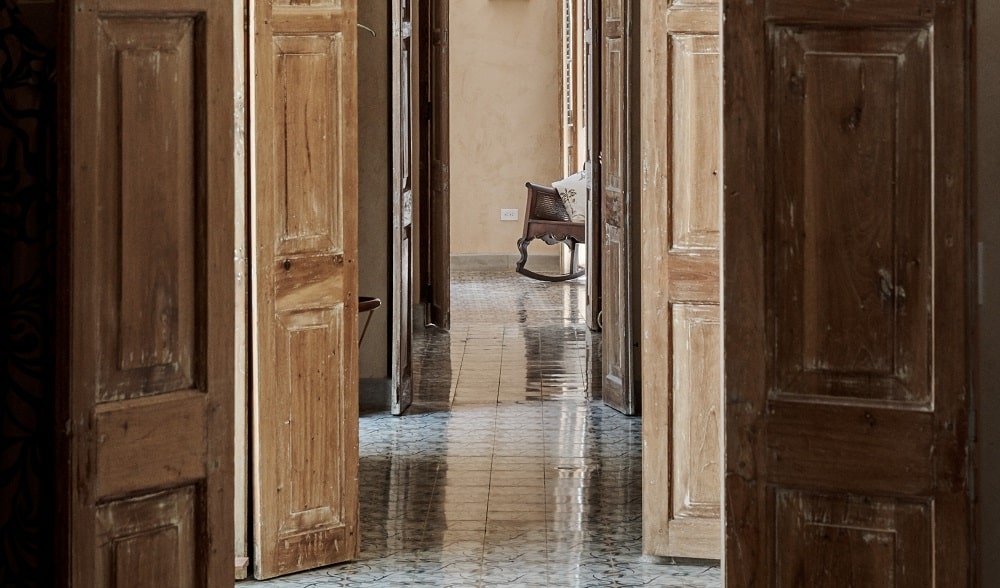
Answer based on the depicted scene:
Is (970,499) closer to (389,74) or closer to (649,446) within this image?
(649,446)

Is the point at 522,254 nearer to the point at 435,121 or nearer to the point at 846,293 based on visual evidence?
the point at 435,121

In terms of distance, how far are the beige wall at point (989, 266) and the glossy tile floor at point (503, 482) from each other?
161 cm

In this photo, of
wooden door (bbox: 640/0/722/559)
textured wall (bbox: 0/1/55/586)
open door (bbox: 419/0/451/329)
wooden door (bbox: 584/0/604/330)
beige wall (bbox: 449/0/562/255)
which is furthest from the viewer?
beige wall (bbox: 449/0/562/255)

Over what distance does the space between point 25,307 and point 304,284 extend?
1755 millimetres

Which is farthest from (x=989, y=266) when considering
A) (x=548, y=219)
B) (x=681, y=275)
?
(x=548, y=219)

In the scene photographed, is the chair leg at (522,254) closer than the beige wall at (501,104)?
Yes

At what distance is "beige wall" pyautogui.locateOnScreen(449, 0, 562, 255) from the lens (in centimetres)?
1483

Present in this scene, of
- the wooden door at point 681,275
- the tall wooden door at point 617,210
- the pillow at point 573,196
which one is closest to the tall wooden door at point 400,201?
the tall wooden door at point 617,210

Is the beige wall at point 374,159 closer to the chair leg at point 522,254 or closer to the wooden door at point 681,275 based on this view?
the wooden door at point 681,275

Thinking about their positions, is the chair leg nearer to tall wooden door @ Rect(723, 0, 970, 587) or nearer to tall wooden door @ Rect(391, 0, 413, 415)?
tall wooden door @ Rect(391, 0, 413, 415)

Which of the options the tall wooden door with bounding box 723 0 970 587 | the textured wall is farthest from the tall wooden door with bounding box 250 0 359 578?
A: the tall wooden door with bounding box 723 0 970 587

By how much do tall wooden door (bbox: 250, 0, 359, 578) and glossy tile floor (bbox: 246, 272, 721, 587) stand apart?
0.73ft

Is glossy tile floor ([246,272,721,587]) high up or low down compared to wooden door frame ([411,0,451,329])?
down

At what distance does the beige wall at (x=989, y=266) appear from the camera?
9.34 ft
